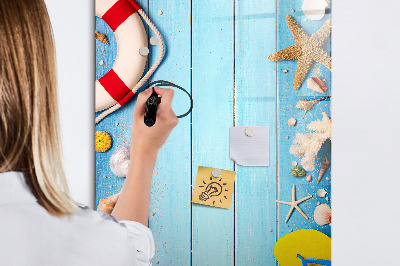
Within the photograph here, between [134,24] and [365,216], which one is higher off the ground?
[134,24]

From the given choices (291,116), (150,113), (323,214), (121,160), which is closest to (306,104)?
(291,116)

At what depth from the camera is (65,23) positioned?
1.16 meters

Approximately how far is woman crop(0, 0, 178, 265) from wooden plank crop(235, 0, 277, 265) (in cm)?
48

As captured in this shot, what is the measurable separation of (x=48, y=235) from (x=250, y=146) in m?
0.61

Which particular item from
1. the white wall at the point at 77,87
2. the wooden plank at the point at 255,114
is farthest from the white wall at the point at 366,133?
the white wall at the point at 77,87

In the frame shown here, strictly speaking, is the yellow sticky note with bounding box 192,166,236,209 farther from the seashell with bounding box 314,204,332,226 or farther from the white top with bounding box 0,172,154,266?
the white top with bounding box 0,172,154,266

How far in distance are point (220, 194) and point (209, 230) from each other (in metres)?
0.10

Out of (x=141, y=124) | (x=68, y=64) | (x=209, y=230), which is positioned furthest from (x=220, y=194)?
(x=68, y=64)

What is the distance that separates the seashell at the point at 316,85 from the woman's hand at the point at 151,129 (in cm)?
34

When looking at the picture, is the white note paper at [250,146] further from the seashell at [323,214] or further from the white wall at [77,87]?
the white wall at [77,87]

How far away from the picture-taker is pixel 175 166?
40.1 inches

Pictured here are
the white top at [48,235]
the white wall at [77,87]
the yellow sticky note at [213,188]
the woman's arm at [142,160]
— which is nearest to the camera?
the white top at [48,235]

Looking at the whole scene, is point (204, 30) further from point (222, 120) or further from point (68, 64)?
point (68, 64)

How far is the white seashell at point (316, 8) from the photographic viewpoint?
943 millimetres
